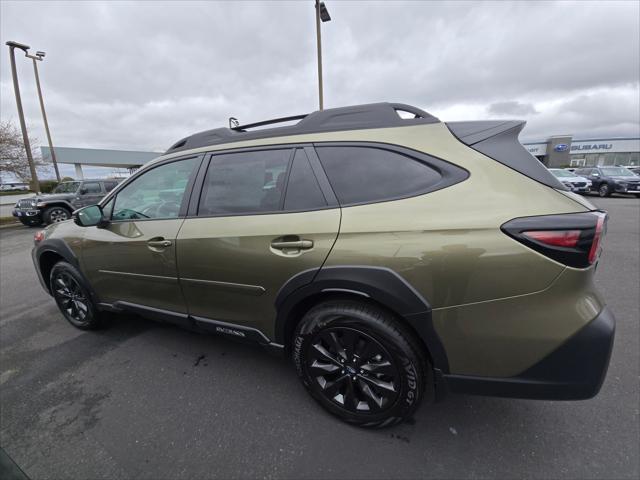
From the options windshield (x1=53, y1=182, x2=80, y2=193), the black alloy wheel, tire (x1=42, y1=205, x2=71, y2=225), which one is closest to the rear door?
the black alloy wheel

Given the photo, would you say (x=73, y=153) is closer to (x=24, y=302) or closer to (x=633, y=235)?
(x=24, y=302)

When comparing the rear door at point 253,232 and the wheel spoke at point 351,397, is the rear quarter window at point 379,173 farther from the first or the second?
the wheel spoke at point 351,397

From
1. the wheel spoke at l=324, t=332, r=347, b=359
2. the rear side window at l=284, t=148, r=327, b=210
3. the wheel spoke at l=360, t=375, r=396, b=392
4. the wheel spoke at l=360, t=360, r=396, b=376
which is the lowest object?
the wheel spoke at l=360, t=375, r=396, b=392

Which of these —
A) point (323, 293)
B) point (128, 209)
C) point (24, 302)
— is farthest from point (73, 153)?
point (323, 293)

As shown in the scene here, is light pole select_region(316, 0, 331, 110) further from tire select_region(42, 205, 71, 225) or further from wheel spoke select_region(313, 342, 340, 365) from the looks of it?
tire select_region(42, 205, 71, 225)

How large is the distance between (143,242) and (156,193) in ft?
1.59

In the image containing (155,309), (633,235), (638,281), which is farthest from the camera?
(633,235)

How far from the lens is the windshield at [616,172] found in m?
15.5

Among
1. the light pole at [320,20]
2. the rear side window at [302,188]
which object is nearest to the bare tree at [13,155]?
the light pole at [320,20]

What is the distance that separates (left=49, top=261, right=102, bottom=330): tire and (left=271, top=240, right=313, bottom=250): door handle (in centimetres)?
235

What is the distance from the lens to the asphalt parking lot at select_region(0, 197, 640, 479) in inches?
65.6

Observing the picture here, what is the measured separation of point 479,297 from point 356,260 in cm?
61

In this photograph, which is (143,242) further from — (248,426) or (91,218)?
(248,426)

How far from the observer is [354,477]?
1.61m
